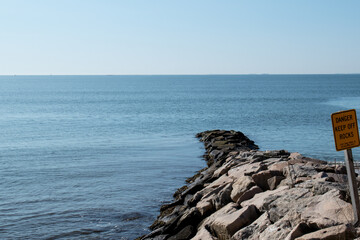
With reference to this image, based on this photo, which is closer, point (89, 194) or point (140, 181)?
point (89, 194)

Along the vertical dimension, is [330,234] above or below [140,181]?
above

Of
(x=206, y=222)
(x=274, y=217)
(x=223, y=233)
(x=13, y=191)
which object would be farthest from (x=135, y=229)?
(x=13, y=191)

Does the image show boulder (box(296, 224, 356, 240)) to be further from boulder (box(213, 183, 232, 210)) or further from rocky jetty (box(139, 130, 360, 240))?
boulder (box(213, 183, 232, 210))

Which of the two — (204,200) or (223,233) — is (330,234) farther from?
(204,200)

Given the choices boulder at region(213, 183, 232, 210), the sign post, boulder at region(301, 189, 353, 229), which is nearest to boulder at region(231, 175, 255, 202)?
boulder at region(213, 183, 232, 210)

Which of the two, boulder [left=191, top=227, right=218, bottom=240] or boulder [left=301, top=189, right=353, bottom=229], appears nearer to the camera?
boulder [left=301, top=189, right=353, bottom=229]

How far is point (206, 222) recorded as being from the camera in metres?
10.5

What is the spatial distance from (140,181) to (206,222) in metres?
9.68

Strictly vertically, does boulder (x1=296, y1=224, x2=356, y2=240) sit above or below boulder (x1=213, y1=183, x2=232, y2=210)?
above

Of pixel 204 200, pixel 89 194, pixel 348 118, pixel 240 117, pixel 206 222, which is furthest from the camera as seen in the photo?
pixel 240 117

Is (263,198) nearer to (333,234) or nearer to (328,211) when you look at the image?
(328,211)

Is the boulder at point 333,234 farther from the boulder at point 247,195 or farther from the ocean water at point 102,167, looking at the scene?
the ocean water at point 102,167

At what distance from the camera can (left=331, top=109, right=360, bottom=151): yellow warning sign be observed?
6598mm

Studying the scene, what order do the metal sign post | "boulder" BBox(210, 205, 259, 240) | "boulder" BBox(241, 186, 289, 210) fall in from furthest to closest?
"boulder" BBox(241, 186, 289, 210) < "boulder" BBox(210, 205, 259, 240) < the metal sign post
